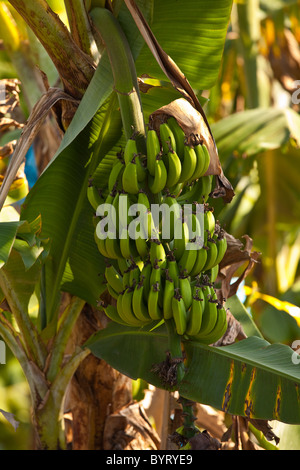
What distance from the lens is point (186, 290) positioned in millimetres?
1424

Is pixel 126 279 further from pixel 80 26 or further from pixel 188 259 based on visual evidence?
pixel 80 26

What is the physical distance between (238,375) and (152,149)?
0.64 metres

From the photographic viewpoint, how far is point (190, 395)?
1.56 m

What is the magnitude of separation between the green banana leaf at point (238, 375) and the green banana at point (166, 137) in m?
0.52

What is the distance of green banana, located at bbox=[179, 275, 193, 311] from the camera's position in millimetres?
1420

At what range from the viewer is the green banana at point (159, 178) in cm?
146

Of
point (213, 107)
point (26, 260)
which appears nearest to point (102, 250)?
point (26, 260)

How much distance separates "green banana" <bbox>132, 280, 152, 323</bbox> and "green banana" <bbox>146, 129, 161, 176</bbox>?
30cm

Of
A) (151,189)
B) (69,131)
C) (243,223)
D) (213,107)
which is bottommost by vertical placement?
(151,189)

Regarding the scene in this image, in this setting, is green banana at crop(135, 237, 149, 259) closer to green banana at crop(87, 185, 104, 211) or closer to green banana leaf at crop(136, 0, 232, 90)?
green banana at crop(87, 185, 104, 211)
